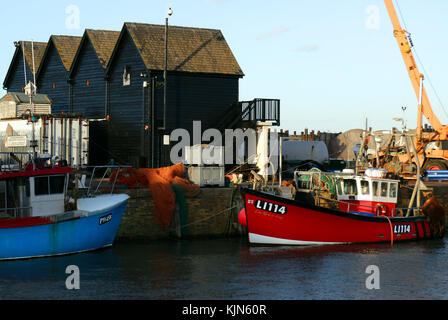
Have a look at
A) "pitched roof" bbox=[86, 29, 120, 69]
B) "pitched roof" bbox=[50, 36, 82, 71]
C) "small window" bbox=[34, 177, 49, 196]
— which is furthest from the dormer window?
"small window" bbox=[34, 177, 49, 196]

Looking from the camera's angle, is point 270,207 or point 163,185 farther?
point 163,185

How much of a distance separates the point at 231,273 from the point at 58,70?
2872 cm

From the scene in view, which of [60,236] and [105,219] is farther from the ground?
[105,219]

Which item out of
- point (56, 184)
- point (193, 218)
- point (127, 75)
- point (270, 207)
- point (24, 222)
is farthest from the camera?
point (127, 75)

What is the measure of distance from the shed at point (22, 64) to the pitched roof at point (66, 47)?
9.21ft

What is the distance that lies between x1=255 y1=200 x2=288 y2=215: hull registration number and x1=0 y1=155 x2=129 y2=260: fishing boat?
5.27 meters

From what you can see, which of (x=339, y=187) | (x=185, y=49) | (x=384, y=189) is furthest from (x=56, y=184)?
(x=185, y=49)

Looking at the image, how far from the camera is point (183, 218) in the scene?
1184 inches

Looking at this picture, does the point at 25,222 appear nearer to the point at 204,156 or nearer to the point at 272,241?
the point at 272,241

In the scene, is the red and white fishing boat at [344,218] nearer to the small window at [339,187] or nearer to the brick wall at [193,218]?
the small window at [339,187]

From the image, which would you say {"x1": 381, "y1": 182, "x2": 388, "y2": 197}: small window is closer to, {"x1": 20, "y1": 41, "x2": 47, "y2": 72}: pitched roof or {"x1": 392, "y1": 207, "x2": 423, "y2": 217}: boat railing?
{"x1": 392, "y1": 207, "x2": 423, "y2": 217}: boat railing

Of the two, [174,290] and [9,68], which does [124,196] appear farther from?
[9,68]

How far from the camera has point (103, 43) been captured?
4512 cm
